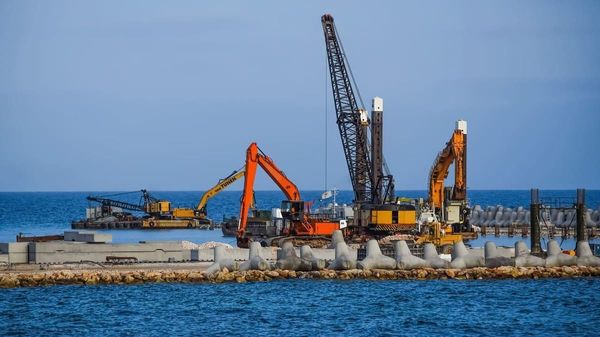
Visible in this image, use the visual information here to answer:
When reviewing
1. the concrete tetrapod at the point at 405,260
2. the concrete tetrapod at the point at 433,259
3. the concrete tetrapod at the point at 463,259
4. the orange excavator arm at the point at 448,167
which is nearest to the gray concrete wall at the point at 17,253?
the concrete tetrapod at the point at 405,260

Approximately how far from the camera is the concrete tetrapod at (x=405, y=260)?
46.9 meters

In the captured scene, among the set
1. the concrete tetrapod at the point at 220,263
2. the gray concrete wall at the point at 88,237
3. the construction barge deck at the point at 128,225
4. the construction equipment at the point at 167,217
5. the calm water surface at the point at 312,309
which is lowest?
the calm water surface at the point at 312,309

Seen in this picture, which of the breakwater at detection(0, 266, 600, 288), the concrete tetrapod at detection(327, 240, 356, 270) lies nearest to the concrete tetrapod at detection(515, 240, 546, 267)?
the breakwater at detection(0, 266, 600, 288)

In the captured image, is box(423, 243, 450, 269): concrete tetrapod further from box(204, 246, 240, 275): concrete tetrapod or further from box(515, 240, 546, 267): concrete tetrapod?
box(204, 246, 240, 275): concrete tetrapod

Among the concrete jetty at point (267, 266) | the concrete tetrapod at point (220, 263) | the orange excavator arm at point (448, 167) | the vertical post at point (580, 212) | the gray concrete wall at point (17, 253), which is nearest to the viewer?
the concrete jetty at point (267, 266)

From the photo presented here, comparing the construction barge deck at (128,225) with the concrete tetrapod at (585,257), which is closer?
the concrete tetrapod at (585,257)

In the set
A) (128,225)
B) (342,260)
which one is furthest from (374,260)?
(128,225)

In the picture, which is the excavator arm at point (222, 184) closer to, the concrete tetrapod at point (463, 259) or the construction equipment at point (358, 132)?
the construction equipment at point (358, 132)

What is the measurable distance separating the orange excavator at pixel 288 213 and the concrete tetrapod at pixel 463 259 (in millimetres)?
13164

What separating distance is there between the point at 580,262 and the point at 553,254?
Answer: 3.28 ft

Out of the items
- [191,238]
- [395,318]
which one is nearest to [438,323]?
[395,318]

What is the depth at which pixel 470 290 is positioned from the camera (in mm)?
44281

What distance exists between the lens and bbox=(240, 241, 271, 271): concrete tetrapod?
152ft

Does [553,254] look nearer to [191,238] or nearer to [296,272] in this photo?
[296,272]
